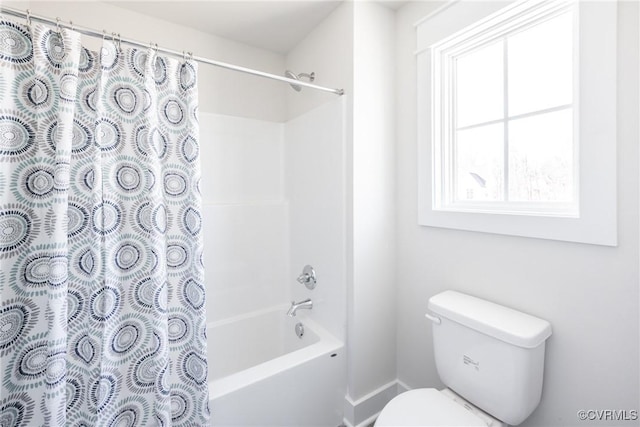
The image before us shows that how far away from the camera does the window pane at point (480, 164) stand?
4.46 ft

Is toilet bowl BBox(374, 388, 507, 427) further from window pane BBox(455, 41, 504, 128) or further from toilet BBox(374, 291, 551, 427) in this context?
window pane BBox(455, 41, 504, 128)

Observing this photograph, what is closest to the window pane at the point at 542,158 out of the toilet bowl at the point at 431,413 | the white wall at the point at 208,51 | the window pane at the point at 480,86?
the window pane at the point at 480,86

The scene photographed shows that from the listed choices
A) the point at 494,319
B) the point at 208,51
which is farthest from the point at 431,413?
the point at 208,51

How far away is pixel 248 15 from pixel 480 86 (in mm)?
1398

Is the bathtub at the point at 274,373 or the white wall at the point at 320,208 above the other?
the white wall at the point at 320,208

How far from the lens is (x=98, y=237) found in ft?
3.23

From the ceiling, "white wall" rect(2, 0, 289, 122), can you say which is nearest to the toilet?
the ceiling

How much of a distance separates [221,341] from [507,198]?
1871 millimetres

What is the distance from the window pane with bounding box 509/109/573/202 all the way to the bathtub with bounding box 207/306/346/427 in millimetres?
1209

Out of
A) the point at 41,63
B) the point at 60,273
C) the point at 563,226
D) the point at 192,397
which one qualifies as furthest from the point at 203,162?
the point at 563,226

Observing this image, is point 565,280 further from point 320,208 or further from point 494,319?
point 320,208

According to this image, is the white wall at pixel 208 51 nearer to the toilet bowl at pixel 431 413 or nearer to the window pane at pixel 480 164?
the window pane at pixel 480 164

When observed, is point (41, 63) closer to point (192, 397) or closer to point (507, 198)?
point (192, 397)

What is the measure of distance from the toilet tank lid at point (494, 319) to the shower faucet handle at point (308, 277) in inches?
30.1
